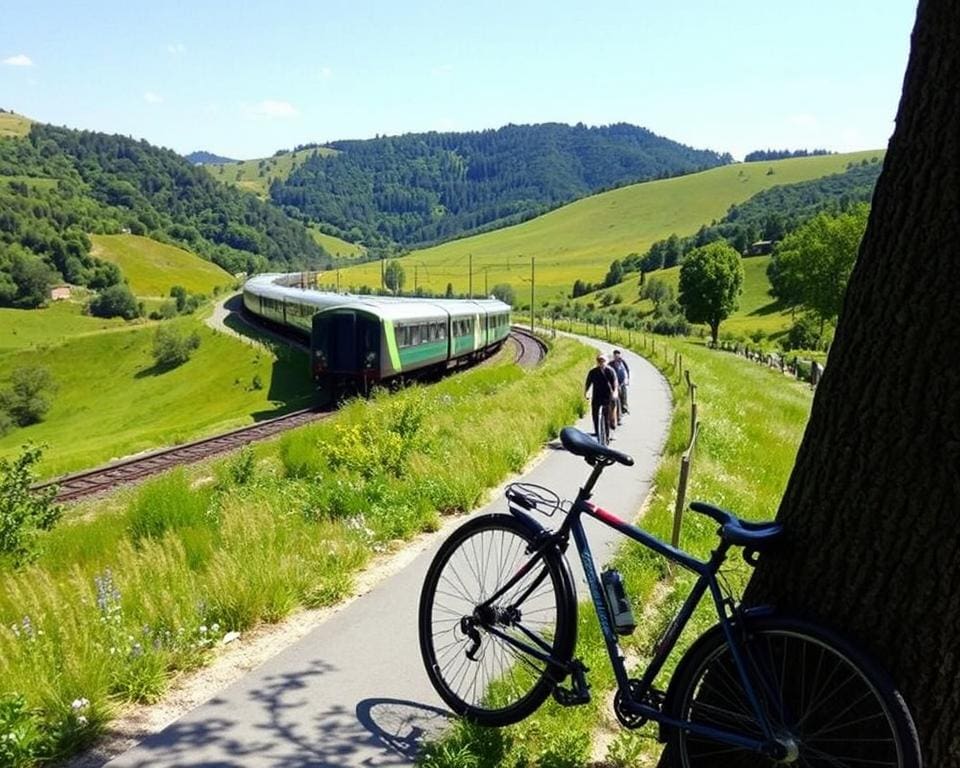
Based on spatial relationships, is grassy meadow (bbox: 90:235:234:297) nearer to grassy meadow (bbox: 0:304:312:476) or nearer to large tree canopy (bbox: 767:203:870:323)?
grassy meadow (bbox: 0:304:312:476)

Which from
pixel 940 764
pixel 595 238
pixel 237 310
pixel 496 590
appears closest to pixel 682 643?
pixel 496 590

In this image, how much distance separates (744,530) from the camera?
311cm

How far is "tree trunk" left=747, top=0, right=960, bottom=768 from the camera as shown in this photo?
2.78 meters

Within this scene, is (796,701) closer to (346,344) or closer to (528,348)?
(346,344)

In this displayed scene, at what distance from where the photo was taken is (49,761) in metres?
3.78

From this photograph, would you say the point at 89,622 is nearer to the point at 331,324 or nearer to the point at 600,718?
the point at 600,718

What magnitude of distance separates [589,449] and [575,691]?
1194mm

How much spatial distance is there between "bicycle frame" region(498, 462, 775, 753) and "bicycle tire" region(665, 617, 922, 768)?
5 cm

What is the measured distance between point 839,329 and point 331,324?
26.6 meters

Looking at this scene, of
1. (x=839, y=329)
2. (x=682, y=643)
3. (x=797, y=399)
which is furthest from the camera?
(x=797, y=399)

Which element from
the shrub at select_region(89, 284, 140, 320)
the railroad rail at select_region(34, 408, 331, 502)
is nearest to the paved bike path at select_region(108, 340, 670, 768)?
the railroad rail at select_region(34, 408, 331, 502)

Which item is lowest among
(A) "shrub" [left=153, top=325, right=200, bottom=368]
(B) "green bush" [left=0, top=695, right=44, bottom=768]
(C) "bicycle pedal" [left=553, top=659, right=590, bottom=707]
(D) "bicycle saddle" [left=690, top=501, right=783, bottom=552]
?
(A) "shrub" [left=153, top=325, right=200, bottom=368]

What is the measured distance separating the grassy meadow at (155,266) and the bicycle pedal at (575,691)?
152108 millimetres

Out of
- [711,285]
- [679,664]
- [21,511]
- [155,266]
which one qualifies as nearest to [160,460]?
[21,511]
